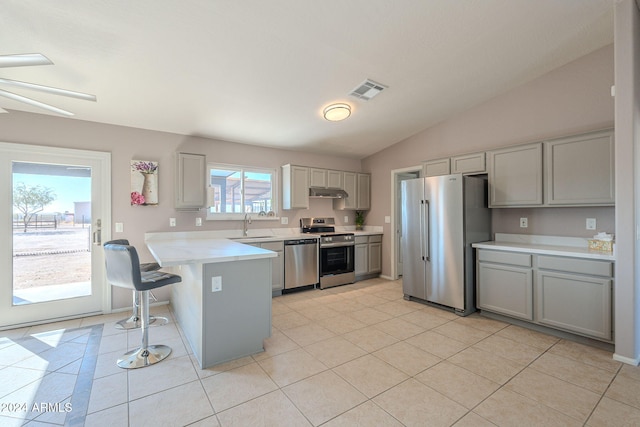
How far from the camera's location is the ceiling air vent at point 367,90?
3.27 meters

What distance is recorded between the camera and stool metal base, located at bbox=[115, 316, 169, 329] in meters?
3.17

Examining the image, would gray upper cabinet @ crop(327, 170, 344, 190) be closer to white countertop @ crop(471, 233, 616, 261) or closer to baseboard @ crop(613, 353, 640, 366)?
white countertop @ crop(471, 233, 616, 261)

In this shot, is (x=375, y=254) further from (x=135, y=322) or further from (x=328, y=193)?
(x=135, y=322)

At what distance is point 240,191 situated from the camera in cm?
464

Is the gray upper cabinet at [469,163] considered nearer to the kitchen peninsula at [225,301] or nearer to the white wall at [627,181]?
the white wall at [627,181]

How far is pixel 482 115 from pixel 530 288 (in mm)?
2457

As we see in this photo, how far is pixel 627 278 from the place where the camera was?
7.86 ft

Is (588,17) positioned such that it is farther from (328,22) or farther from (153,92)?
(153,92)

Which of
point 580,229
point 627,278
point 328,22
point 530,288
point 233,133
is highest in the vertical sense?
point 328,22

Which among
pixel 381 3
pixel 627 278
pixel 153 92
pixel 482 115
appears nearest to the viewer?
pixel 381 3

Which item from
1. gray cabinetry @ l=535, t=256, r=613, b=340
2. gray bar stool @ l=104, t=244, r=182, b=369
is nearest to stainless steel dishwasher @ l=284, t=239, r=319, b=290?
gray bar stool @ l=104, t=244, r=182, b=369

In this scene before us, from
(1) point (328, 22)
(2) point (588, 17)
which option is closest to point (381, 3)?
(1) point (328, 22)

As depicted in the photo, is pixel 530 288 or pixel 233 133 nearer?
pixel 530 288

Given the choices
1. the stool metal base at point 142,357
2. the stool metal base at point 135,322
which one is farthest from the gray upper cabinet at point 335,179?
the stool metal base at point 142,357
